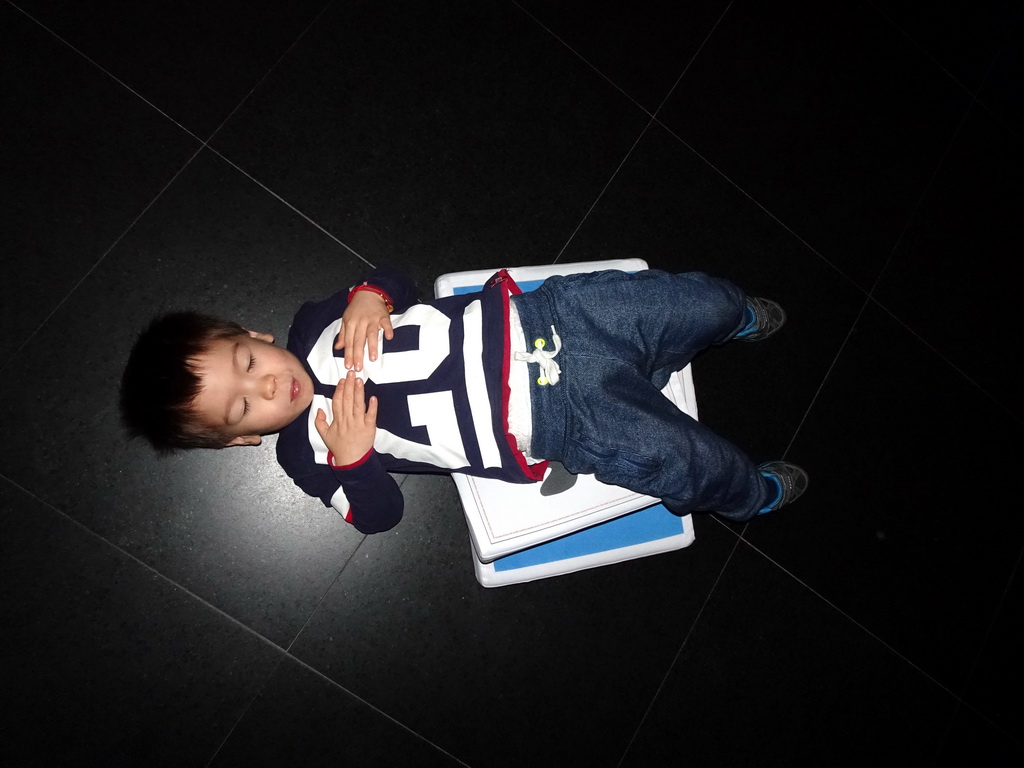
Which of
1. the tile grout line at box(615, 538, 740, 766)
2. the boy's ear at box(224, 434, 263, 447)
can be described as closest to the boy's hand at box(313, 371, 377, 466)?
the boy's ear at box(224, 434, 263, 447)

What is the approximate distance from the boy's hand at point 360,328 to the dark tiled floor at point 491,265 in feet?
0.93

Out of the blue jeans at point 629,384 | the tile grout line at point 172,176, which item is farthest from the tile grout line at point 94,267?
the blue jeans at point 629,384

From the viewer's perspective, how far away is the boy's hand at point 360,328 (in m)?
0.90

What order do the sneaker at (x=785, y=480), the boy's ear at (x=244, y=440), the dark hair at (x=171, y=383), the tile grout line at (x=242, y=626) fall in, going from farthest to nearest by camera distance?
the sneaker at (x=785, y=480) → the tile grout line at (x=242, y=626) → the boy's ear at (x=244, y=440) → the dark hair at (x=171, y=383)

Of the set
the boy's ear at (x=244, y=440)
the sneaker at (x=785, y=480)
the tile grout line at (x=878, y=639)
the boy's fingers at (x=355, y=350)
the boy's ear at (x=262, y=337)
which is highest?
the sneaker at (x=785, y=480)

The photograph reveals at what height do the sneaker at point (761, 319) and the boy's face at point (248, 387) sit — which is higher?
the sneaker at point (761, 319)

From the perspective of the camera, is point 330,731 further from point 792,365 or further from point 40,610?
point 792,365

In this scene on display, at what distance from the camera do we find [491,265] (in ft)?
4.00

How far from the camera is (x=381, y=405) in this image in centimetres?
91

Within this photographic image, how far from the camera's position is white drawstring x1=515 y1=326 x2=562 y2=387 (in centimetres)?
88

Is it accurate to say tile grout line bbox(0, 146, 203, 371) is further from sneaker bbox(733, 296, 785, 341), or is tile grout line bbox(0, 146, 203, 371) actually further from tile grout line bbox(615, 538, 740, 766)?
tile grout line bbox(615, 538, 740, 766)

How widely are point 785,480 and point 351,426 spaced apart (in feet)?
2.67

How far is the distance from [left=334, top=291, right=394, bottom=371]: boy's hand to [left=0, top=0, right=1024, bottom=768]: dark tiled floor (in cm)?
28

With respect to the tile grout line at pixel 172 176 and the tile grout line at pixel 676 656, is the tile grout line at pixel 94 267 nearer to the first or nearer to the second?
the tile grout line at pixel 172 176
